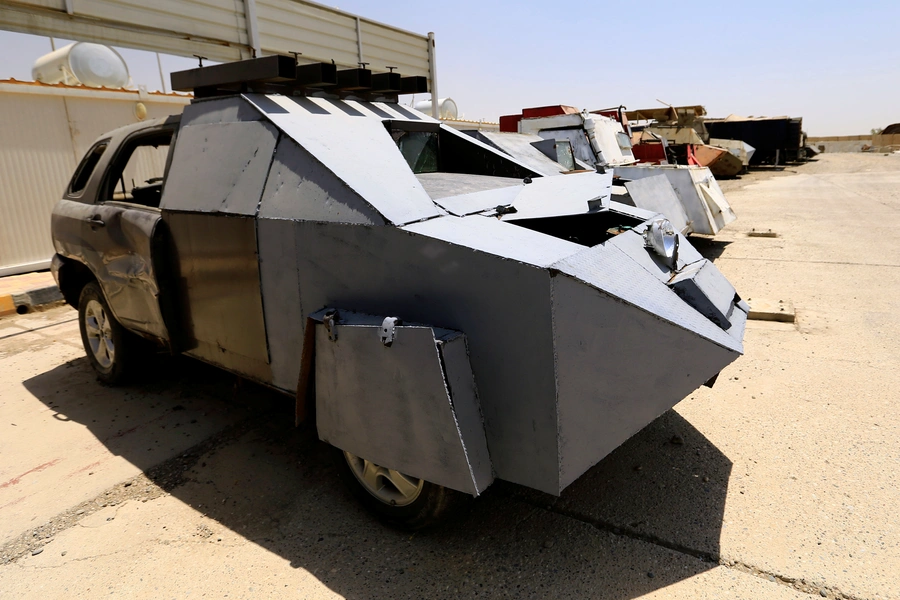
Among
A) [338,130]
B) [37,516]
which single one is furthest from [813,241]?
[37,516]

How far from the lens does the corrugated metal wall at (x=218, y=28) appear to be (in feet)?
24.3


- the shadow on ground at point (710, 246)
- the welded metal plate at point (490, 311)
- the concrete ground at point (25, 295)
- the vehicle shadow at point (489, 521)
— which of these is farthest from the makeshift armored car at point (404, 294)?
the shadow on ground at point (710, 246)

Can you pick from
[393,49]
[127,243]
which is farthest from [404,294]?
[393,49]

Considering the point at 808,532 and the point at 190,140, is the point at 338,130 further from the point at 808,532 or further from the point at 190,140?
the point at 808,532

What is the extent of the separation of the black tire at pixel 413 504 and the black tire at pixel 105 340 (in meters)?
2.26

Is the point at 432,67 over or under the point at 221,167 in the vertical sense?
over

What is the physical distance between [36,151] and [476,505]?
813cm

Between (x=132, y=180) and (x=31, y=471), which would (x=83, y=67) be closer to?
(x=132, y=180)

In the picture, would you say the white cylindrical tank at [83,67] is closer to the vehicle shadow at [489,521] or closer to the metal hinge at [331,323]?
the vehicle shadow at [489,521]

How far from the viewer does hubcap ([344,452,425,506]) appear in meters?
2.46

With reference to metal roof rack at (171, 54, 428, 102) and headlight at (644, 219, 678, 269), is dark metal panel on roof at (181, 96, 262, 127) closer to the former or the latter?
metal roof rack at (171, 54, 428, 102)

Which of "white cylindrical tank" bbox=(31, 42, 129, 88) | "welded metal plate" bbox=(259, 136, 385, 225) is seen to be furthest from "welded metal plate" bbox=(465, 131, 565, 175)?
"white cylindrical tank" bbox=(31, 42, 129, 88)

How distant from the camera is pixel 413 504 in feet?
8.02

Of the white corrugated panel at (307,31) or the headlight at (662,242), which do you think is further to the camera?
the white corrugated panel at (307,31)
